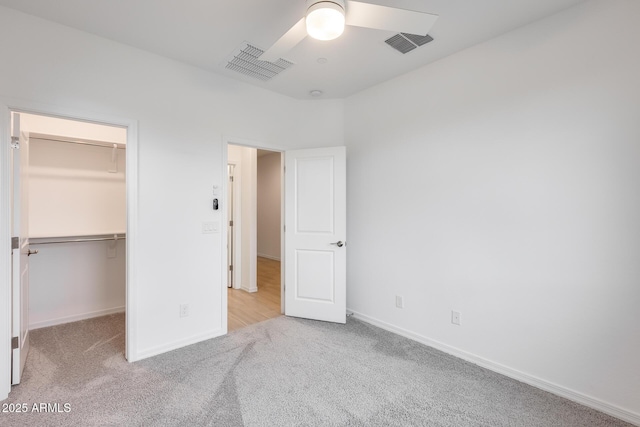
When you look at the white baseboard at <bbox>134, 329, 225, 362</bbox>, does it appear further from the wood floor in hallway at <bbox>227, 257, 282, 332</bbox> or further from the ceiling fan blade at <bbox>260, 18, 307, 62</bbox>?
the ceiling fan blade at <bbox>260, 18, 307, 62</bbox>

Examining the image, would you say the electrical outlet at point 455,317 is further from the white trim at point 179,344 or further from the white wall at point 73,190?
the white wall at point 73,190

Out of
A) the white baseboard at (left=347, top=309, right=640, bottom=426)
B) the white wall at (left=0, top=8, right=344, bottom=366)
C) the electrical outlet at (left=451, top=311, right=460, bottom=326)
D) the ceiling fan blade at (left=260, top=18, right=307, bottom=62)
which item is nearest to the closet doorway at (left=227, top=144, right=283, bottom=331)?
the white wall at (left=0, top=8, right=344, bottom=366)

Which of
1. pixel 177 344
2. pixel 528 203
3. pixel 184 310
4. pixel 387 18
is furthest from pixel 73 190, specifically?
pixel 528 203

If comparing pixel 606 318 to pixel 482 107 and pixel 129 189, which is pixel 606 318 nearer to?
pixel 482 107

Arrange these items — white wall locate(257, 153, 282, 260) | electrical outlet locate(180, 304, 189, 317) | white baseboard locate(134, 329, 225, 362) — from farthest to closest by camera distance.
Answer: white wall locate(257, 153, 282, 260), electrical outlet locate(180, 304, 189, 317), white baseboard locate(134, 329, 225, 362)

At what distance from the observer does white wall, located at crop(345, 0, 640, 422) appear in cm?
186

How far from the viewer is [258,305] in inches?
154

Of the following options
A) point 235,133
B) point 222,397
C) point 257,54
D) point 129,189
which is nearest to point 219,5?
point 257,54

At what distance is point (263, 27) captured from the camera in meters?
2.21

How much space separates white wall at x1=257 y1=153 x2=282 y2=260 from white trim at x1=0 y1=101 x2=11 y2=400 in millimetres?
5458

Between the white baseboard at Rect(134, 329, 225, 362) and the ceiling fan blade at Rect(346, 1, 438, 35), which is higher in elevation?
the ceiling fan blade at Rect(346, 1, 438, 35)

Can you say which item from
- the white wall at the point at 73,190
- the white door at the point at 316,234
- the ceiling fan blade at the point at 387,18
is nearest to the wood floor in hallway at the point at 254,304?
the white door at the point at 316,234

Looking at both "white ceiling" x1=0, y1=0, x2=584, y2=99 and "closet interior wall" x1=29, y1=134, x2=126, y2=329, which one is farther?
"closet interior wall" x1=29, y1=134, x2=126, y2=329

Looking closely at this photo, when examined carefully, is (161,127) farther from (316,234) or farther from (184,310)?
(316,234)
